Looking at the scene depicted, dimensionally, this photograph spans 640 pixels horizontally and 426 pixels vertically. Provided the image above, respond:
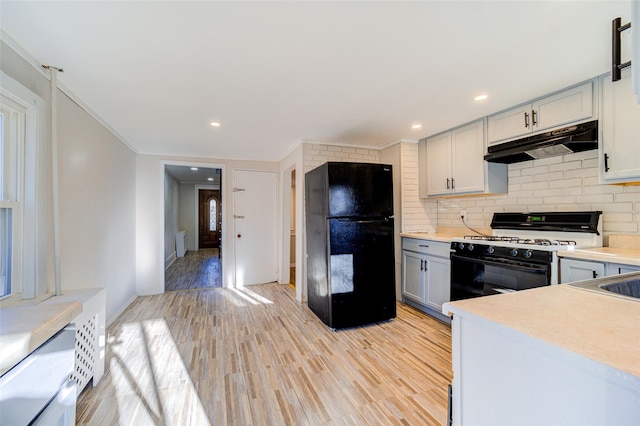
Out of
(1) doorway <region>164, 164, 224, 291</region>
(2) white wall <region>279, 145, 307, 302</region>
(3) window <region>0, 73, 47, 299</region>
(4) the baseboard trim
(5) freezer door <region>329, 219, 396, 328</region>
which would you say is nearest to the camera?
(3) window <region>0, 73, 47, 299</region>

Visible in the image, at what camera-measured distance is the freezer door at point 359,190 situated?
2.75 m

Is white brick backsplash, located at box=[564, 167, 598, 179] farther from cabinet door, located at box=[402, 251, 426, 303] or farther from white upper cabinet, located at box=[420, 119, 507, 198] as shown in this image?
cabinet door, located at box=[402, 251, 426, 303]

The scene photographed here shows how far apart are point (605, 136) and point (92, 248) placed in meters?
4.48

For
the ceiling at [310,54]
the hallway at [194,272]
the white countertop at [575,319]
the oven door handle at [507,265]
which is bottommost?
the hallway at [194,272]

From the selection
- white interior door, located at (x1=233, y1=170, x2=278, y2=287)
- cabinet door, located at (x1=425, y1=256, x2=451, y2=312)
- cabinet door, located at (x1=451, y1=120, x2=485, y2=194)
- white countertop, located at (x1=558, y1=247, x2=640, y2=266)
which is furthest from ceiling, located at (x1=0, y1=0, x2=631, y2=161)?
white interior door, located at (x1=233, y1=170, x2=278, y2=287)

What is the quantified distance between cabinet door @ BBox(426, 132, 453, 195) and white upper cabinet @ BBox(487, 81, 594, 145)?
0.55 metres

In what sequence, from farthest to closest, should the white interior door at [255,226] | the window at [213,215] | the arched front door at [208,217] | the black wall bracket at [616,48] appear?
1. the window at [213,215]
2. the arched front door at [208,217]
3. the white interior door at [255,226]
4. the black wall bracket at [616,48]

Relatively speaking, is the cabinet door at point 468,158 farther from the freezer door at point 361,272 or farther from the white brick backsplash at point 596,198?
the freezer door at point 361,272

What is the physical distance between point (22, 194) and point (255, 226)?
308 cm

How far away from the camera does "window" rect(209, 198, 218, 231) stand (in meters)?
8.86

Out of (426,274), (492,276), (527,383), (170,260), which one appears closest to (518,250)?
(492,276)

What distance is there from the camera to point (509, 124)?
252 centimetres

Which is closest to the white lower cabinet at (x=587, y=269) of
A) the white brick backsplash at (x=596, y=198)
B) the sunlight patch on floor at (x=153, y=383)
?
the white brick backsplash at (x=596, y=198)

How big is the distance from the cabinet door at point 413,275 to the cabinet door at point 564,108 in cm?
173
